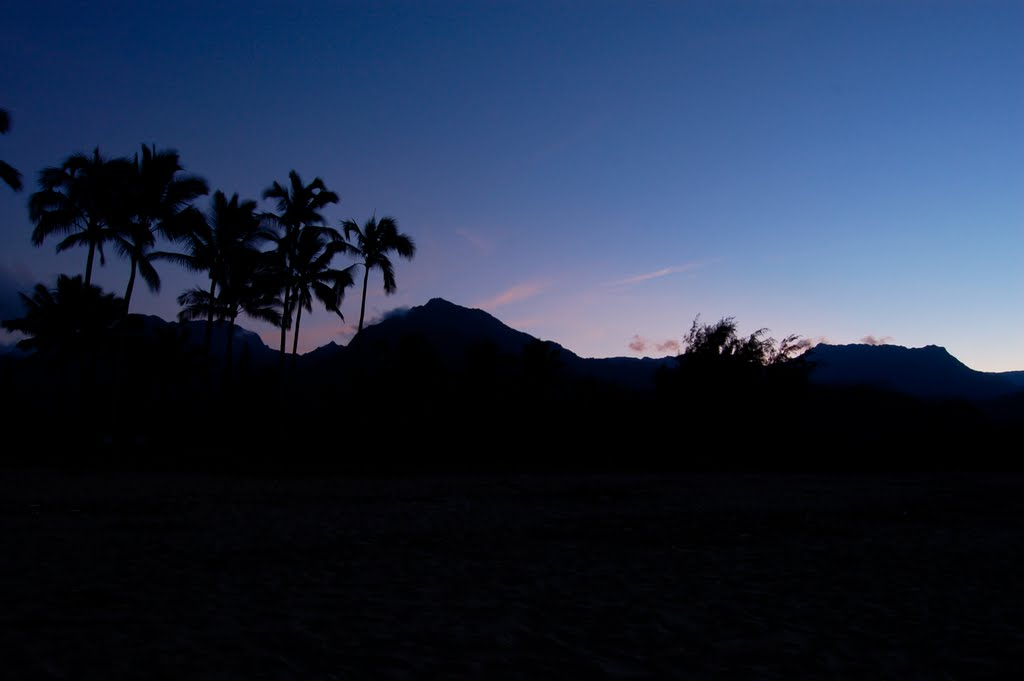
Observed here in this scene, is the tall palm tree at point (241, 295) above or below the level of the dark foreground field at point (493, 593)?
above

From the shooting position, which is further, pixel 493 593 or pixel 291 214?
pixel 291 214

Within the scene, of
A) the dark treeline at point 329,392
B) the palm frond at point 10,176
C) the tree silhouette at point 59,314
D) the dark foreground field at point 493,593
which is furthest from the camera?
the tree silhouette at point 59,314

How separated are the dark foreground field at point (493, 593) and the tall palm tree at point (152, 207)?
15.1 meters

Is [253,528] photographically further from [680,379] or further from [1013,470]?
[1013,470]

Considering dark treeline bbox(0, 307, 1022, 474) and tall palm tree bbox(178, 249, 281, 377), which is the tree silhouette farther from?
tall palm tree bbox(178, 249, 281, 377)

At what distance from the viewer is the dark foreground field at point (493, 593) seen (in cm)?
499

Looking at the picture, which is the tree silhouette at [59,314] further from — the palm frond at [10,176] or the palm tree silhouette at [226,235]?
the palm frond at [10,176]

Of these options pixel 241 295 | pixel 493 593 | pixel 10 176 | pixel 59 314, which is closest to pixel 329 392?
pixel 241 295

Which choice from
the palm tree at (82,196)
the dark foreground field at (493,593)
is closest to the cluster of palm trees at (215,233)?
the palm tree at (82,196)

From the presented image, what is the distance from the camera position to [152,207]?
28266 mm

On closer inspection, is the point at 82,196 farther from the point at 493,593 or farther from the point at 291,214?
the point at 493,593

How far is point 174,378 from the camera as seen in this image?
154 ft

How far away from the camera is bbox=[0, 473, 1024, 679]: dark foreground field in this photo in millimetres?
4988

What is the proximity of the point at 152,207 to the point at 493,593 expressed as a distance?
2628 centimetres
